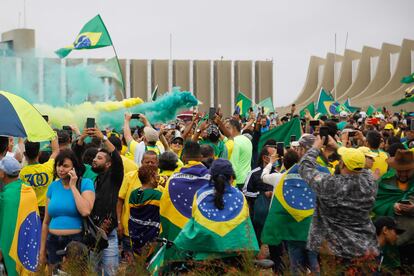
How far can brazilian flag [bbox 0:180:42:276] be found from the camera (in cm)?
810

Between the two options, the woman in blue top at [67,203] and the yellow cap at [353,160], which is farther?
the woman in blue top at [67,203]

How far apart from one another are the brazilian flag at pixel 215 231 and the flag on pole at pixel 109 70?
509 inches

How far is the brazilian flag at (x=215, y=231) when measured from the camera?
757cm

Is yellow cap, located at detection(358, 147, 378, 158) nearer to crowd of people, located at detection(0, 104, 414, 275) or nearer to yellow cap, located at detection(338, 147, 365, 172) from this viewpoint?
crowd of people, located at detection(0, 104, 414, 275)

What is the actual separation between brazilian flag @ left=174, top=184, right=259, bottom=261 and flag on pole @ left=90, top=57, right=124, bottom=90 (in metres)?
12.9

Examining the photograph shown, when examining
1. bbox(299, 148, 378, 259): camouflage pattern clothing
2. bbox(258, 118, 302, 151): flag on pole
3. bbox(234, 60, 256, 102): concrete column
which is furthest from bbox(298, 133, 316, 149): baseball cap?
bbox(234, 60, 256, 102): concrete column

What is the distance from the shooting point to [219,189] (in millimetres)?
7758

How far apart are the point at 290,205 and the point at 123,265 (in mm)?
2990

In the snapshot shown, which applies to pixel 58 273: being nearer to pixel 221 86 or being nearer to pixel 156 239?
pixel 156 239

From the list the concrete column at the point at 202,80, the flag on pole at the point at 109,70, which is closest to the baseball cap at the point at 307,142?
the flag on pole at the point at 109,70

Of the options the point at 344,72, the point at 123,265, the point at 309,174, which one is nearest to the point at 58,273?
the point at 123,265

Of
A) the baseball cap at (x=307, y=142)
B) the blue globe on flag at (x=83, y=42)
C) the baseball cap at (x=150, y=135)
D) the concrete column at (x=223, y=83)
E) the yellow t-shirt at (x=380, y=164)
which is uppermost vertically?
the blue globe on flag at (x=83, y=42)

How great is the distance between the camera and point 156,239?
8492 millimetres

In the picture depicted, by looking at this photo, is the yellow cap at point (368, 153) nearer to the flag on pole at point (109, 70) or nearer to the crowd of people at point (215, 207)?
the crowd of people at point (215, 207)
